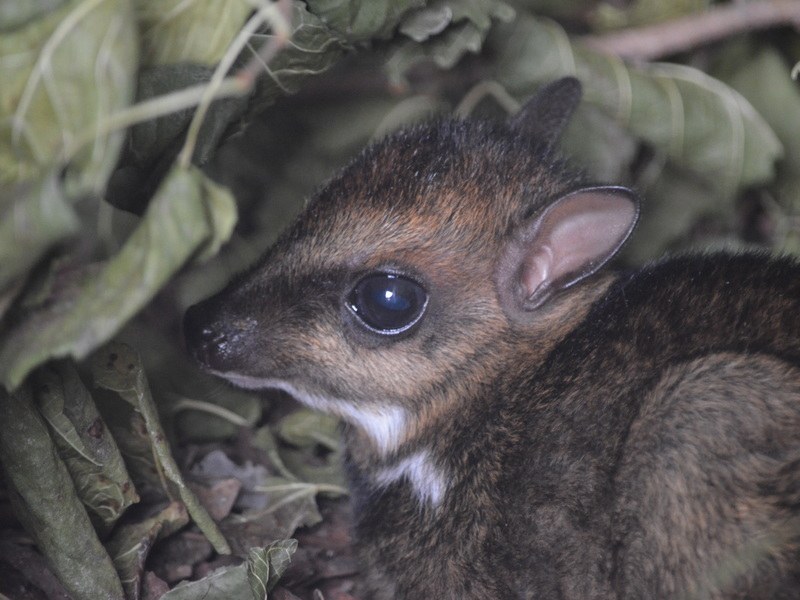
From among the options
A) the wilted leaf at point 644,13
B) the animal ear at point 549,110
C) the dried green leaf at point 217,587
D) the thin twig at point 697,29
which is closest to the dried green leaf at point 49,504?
the dried green leaf at point 217,587

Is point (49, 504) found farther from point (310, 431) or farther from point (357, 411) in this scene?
point (310, 431)

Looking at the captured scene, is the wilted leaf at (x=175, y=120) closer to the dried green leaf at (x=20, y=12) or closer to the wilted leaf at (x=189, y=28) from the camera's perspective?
the wilted leaf at (x=189, y=28)

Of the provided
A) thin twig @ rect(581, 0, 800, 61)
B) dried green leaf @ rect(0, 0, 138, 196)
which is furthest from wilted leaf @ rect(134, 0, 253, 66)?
thin twig @ rect(581, 0, 800, 61)

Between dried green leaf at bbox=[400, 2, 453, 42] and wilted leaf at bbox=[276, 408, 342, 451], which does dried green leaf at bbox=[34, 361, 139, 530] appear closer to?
wilted leaf at bbox=[276, 408, 342, 451]

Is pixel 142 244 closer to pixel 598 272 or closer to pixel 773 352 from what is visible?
pixel 598 272

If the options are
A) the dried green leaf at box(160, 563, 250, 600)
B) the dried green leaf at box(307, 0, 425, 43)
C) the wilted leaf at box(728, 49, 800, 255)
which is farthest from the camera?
the wilted leaf at box(728, 49, 800, 255)

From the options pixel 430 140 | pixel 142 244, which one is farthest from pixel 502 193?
pixel 142 244
